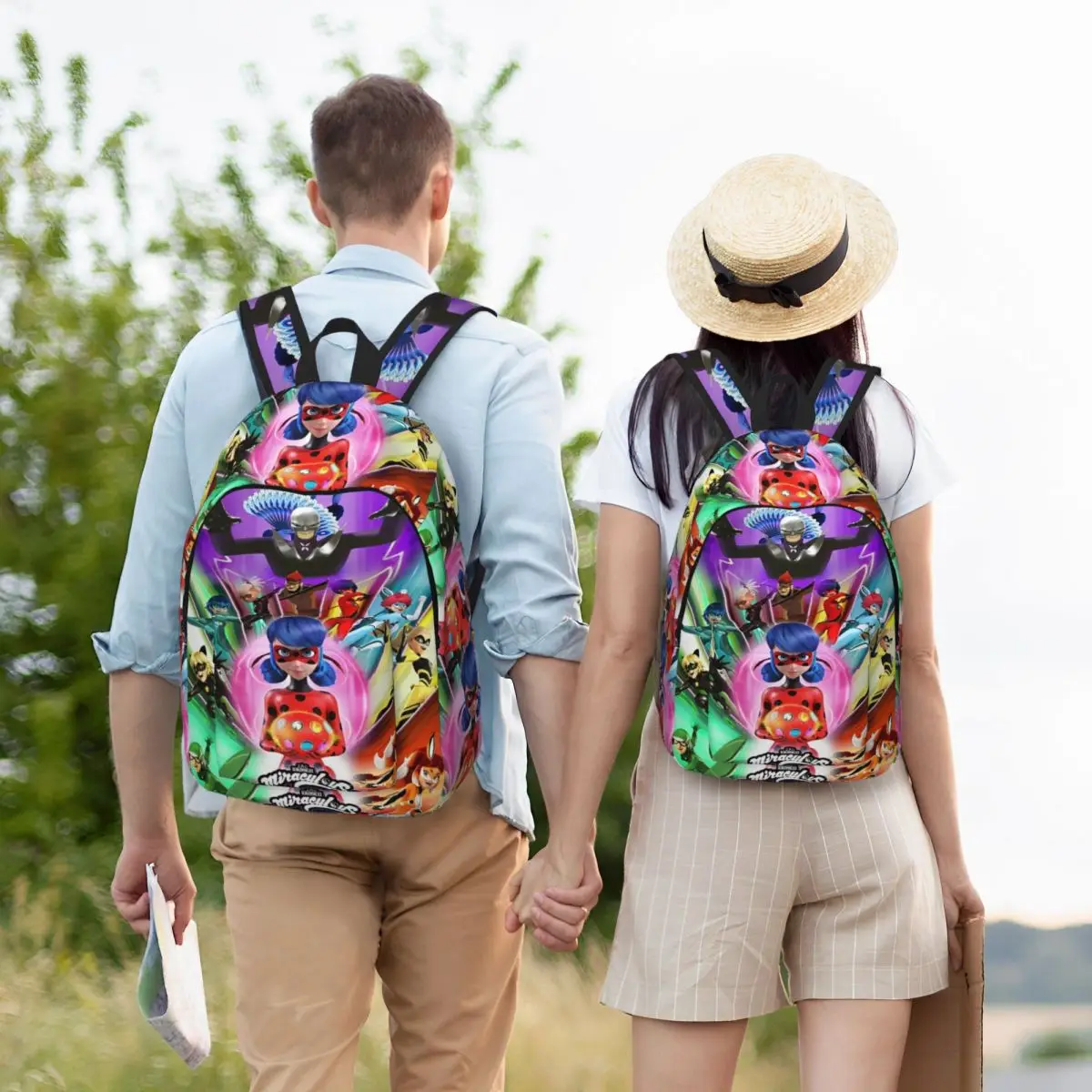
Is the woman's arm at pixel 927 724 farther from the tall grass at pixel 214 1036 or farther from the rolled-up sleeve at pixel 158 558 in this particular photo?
the tall grass at pixel 214 1036

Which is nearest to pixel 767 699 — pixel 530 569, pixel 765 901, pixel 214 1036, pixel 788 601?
pixel 788 601

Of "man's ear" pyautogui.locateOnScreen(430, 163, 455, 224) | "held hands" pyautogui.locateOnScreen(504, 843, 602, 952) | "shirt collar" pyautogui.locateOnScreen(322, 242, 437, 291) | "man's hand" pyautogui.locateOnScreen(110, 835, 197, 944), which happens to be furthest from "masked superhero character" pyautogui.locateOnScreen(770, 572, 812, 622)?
"man's hand" pyautogui.locateOnScreen(110, 835, 197, 944)

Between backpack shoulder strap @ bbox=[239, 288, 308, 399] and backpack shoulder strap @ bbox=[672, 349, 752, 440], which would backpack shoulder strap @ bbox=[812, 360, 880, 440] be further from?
backpack shoulder strap @ bbox=[239, 288, 308, 399]

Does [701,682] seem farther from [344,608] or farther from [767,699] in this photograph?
[344,608]

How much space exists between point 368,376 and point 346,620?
37 cm

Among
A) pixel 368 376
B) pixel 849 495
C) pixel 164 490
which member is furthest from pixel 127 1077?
pixel 849 495

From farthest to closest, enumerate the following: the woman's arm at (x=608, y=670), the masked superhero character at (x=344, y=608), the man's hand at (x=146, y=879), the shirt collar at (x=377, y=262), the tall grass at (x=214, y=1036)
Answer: the tall grass at (x=214, y=1036) < the man's hand at (x=146, y=879) < the shirt collar at (x=377, y=262) < the woman's arm at (x=608, y=670) < the masked superhero character at (x=344, y=608)

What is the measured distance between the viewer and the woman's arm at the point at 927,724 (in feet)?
6.95

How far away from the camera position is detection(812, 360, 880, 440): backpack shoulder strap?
2.05 meters

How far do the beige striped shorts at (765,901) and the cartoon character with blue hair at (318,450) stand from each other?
0.66m

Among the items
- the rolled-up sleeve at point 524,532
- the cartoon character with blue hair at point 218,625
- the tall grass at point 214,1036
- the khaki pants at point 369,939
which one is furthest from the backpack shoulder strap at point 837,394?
the tall grass at point 214,1036

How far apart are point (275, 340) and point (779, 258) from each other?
75 centimetres

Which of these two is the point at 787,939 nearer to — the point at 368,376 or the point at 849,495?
the point at 849,495

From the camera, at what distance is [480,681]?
7.44 feet
